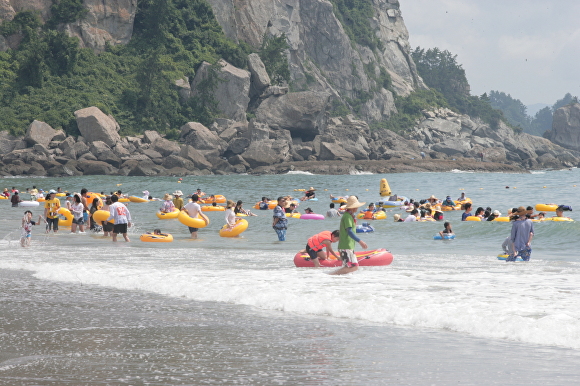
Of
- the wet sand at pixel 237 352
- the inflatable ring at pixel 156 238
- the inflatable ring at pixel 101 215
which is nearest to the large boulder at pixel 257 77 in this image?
the inflatable ring at pixel 101 215

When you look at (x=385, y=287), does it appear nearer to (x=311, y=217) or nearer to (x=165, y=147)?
(x=311, y=217)

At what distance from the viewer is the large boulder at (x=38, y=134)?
6169cm

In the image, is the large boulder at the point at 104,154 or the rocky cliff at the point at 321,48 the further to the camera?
the rocky cliff at the point at 321,48

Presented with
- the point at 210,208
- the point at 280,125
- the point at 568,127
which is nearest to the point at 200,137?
the point at 280,125

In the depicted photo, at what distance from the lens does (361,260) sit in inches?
487

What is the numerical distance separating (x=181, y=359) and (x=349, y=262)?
5.30 meters

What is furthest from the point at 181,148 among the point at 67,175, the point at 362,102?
the point at 362,102

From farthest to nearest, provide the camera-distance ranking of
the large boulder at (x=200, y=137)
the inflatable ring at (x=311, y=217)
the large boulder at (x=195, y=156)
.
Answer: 1. the large boulder at (x=200, y=137)
2. the large boulder at (x=195, y=156)
3. the inflatable ring at (x=311, y=217)

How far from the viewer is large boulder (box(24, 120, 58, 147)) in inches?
2429

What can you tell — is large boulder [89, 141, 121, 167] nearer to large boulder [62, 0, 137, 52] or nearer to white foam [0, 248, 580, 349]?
large boulder [62, 0, 137, 52]

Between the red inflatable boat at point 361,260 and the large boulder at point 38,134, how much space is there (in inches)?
2210

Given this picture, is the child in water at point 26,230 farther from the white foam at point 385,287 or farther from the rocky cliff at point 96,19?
the rocky cliff at point 96,19

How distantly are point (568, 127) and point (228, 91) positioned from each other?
297ft

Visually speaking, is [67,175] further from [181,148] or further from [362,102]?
[362,102]
